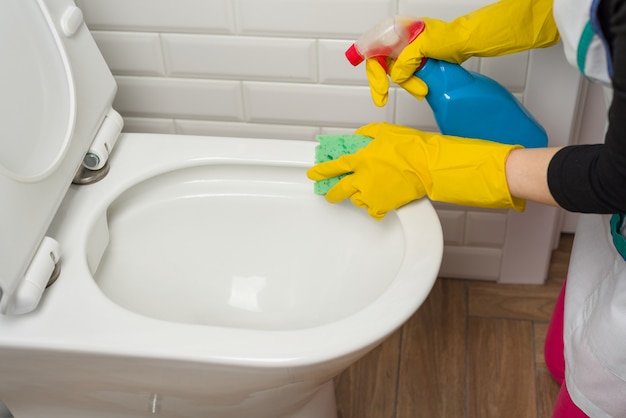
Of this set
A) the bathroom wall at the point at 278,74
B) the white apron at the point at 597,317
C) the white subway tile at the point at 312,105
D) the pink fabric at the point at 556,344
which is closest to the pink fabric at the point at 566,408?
the white apron at the point at 597,317

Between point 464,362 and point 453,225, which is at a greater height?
point 453,225

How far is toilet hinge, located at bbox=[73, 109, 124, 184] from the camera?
1055 mm

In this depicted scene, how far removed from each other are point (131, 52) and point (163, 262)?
38cm

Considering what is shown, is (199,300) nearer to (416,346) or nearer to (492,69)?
(416,346)

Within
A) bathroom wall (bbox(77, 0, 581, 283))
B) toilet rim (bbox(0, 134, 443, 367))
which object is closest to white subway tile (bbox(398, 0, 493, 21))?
bathroom wall (bbox(77, 0, 581, 283))

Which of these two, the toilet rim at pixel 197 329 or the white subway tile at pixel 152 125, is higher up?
the toilet rim at pixel 197 329

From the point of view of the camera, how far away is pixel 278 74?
1262mm

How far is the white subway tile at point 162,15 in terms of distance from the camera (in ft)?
3.94

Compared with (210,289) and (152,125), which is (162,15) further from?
(210,289)

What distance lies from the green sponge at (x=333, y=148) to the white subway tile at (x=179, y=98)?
1.00ft

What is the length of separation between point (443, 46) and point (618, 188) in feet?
1.04

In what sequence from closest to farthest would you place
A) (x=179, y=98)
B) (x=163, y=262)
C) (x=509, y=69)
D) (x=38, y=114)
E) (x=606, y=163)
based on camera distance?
(x=606, y=163) < (x=38, y=114) < (x=163, y=262) < (x=509, y=69) < (x=179, y=98)

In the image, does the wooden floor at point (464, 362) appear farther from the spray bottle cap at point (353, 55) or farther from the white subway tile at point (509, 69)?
the spray bottle cap at point (353, 55)

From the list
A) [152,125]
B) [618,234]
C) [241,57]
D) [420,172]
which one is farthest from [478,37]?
[152,125]
